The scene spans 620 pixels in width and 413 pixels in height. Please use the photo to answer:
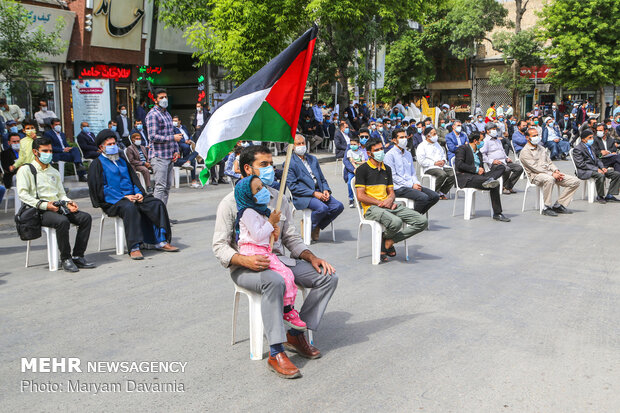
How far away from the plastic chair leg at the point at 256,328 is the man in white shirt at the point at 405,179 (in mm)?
5367

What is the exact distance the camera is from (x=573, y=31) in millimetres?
37156

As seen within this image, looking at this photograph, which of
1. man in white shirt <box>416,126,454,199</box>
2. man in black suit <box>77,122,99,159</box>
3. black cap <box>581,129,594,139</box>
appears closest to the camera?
black cap <box>581,129,594,139</box>

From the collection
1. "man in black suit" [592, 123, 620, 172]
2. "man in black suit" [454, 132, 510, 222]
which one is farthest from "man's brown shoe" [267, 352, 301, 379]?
"man in black suit" [592, 123, 620, 172]

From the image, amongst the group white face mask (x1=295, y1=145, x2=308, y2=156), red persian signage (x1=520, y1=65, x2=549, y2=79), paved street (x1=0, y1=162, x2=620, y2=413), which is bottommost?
paved street (x1=0, y1=162, x2=620, y2=413)

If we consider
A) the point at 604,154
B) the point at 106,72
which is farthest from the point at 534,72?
the point at 604,154

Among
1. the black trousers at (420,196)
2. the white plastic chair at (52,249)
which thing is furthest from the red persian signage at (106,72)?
the black trousers at (420,196)

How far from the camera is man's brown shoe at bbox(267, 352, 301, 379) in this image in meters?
4.46

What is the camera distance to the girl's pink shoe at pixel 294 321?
4723mm

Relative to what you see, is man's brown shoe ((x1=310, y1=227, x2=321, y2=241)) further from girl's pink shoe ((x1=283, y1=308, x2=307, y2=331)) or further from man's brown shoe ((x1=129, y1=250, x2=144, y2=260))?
girl's pink shoe ((x1=283, y1=308, x2=307, y2=331))

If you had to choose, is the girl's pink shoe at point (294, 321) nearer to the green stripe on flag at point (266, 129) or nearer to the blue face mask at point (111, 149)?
the green stripe on flag at point (266, 129)

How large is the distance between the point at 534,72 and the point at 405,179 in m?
36.3

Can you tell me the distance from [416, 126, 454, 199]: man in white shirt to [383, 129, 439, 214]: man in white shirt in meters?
3.66

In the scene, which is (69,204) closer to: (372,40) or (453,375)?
(453,375)

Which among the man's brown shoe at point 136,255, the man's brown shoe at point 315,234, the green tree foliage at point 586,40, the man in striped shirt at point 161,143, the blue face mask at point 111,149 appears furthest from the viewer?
the green tree foliage at point 586,40
